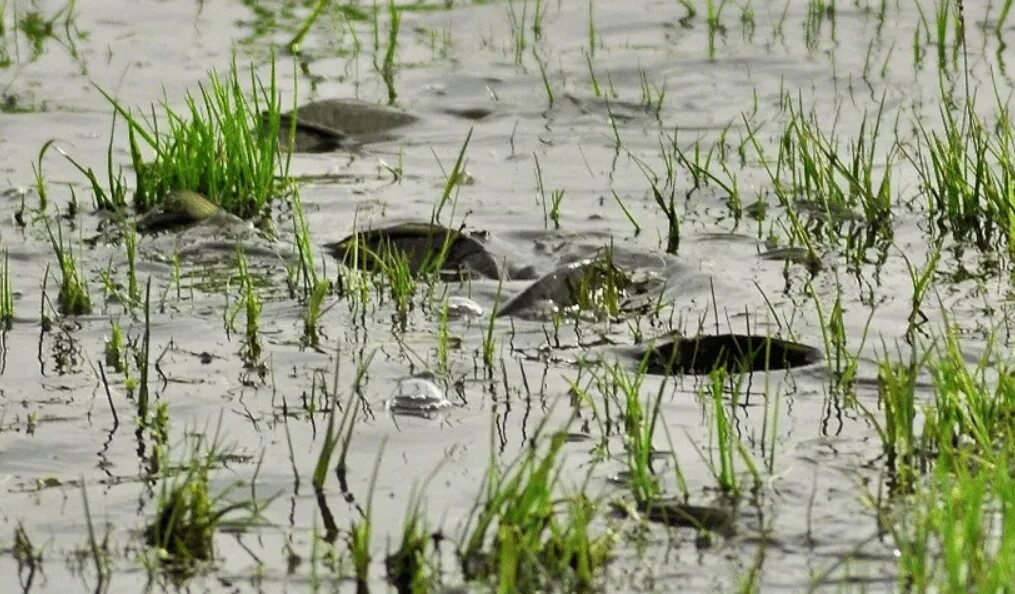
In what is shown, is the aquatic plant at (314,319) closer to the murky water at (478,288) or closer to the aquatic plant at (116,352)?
the murky water at (478,288)

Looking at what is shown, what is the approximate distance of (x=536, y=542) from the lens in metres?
3.24

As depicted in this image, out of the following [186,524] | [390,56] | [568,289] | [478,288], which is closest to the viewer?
[186,524]

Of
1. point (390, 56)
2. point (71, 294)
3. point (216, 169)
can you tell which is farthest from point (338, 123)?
point (71, 294)

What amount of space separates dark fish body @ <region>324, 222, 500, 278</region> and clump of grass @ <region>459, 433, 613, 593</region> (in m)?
2.33

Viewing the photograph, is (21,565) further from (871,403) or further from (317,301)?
(871,403)

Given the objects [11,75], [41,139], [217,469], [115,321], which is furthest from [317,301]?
[11,75]

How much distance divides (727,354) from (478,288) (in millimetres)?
1144

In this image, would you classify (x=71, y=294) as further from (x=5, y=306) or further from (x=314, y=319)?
(x=314, y=319)

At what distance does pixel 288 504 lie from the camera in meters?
3.71

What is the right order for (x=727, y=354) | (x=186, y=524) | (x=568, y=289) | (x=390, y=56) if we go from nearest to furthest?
(x=186, y=524), (x=727, y=354), (x=568, y=289), (x=390, y=56)

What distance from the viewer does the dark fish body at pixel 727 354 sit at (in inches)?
182

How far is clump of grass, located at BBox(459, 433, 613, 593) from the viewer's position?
3191 mm

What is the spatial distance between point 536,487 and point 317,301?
1.83m

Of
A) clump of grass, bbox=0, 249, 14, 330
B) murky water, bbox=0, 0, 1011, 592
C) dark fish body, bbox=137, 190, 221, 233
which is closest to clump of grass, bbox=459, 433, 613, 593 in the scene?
murky water, bbox=0, 0, 1011, 592
